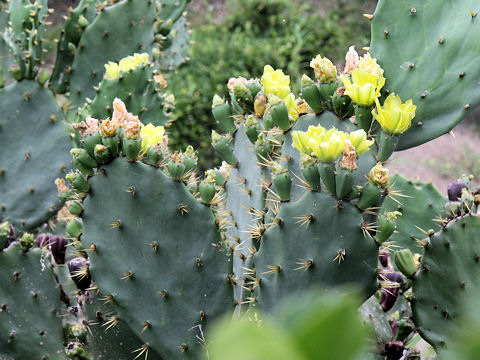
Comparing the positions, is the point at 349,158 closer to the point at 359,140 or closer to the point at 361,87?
the point at 359,140

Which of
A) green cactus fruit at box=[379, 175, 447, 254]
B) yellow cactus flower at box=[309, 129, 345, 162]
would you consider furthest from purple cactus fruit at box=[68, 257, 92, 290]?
green cactus fruit at box=[379, 175, 447, 254]

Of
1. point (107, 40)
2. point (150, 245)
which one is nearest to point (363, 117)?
point (150, 245)

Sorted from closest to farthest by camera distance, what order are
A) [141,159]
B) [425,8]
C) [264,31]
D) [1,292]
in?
[141,159] < [425,8] < [1,292] < [264,31]

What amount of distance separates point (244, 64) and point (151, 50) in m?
2.62

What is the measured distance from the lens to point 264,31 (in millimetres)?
5875

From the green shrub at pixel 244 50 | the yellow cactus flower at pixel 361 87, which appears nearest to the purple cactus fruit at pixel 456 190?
the yellow cactus flower at pixel 361 87

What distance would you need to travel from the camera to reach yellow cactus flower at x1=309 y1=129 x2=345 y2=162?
1.01 metres

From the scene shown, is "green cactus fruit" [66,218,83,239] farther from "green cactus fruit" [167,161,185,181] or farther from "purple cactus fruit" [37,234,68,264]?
"purple cactus fruit" [37,234,68,264]

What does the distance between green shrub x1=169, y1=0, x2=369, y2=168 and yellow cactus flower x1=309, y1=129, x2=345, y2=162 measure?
10.6 ft

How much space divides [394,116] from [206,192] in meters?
0.40

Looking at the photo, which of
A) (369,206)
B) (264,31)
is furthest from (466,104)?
(264,31)

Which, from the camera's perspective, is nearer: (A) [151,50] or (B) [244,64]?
(A) [151,50]

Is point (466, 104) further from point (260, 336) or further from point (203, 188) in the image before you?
point (260, 336)

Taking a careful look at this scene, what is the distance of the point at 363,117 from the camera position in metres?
1.17
